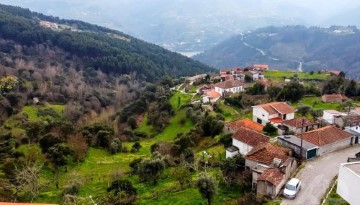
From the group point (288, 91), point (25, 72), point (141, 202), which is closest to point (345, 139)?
point (141, 202)

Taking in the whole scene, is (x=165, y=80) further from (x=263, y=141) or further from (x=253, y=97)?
(x=263, y=141)

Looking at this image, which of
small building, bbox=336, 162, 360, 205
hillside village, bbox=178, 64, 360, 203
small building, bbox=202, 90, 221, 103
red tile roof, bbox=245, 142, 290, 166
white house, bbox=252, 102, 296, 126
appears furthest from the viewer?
small building, bbox=202, 90, 221, 103

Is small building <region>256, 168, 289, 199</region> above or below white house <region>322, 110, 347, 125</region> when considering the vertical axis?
below

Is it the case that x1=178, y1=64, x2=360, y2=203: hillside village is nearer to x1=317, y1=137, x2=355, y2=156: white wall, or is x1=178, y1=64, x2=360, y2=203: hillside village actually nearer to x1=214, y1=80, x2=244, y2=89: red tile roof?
x1=317, y1=137, x2=355, y2=156: white wall

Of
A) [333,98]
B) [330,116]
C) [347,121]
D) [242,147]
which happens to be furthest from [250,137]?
[333,98]

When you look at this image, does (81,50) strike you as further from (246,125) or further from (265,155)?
(265,155)

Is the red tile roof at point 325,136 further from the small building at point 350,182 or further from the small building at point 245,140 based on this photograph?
the small building at point 350,182

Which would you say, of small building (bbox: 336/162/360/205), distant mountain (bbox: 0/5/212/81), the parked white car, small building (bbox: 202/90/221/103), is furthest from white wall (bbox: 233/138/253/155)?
distant mountain (bbox: 0/5/212/81)
